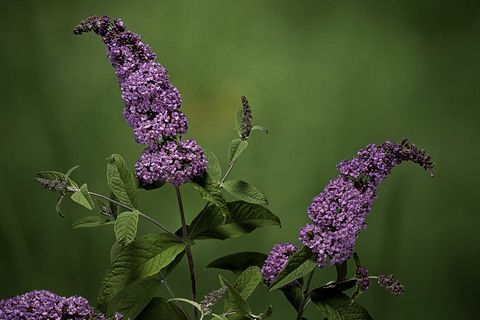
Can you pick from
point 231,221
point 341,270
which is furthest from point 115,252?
point 341,270

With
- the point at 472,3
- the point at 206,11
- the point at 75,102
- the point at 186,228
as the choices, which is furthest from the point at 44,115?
the point at 472,3

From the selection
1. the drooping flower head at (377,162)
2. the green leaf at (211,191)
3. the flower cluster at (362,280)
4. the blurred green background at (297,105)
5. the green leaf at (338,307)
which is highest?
the blurred green background at (297,105)

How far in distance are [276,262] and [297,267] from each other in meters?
0.05

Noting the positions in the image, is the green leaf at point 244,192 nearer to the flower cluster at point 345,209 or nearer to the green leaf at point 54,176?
the flower cluster at point 345,209

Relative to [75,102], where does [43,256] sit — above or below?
below

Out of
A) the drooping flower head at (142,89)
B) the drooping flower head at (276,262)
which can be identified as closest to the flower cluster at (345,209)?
the drooping flower head at (276,262)

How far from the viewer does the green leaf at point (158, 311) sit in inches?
51.2

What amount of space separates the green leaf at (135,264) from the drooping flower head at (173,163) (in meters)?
0.09

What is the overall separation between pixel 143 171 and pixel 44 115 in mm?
498

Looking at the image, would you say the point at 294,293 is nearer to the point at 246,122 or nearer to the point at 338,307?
the point at 338,307

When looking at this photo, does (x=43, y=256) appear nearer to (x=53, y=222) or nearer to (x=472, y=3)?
(x=53, y=222)

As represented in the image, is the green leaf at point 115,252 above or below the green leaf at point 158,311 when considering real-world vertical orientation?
above

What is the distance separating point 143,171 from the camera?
3.97 feet

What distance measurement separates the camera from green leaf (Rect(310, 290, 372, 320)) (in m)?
1.23
